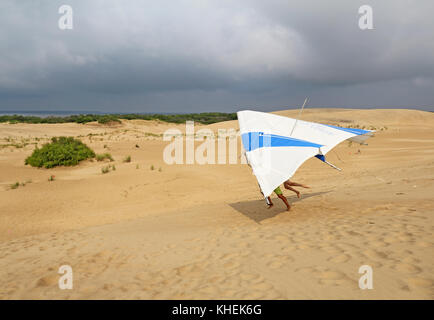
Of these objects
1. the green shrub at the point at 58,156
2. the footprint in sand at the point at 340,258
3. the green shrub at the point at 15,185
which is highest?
the green shrub at the point at 58,156

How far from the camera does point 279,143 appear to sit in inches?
250

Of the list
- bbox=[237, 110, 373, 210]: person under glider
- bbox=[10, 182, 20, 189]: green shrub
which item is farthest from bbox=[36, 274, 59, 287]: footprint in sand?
bbox=[10, 182, 20, 189]: green shrub

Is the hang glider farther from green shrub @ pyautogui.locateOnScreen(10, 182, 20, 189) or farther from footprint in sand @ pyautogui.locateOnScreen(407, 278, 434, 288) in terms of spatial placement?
green shrub @ pyautogui.locateOnScreen(10, 182, 20, 189)

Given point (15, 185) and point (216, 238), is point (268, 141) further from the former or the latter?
point (15, 185)

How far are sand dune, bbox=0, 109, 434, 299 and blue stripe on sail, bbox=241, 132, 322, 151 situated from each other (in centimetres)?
180

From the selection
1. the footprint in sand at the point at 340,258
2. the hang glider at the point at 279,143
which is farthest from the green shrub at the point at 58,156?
the footprint in sand at the point at 340,258

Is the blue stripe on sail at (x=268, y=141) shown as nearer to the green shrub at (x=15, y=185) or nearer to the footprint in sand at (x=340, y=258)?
the footprint in sand at (x=340, y=258)

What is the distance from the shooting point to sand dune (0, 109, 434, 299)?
3707 mm

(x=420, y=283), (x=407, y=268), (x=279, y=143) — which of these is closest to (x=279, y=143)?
(x=279, y=143)

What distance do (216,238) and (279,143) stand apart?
8.29ft

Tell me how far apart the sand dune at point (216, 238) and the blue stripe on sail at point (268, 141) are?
5.89ft

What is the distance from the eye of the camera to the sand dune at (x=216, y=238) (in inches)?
146

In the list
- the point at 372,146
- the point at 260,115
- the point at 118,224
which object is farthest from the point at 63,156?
the point at 372,146
